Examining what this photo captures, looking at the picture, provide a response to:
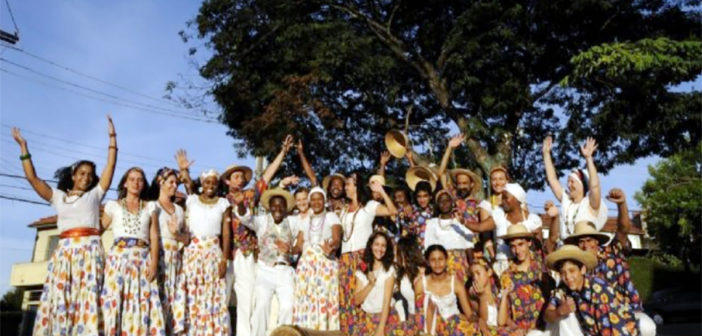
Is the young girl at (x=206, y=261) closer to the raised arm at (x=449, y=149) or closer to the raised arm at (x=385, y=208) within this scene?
the raised arm at (x=385, y=208)

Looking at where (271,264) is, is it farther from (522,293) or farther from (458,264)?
(522,293)

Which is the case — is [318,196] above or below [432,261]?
above

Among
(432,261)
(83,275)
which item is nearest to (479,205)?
(432,261)

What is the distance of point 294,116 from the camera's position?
13.8m

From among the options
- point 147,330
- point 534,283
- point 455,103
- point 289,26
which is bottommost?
point 147,330

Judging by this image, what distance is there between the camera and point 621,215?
21.1ft

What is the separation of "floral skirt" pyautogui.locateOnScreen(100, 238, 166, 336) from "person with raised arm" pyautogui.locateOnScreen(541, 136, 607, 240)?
4.36 m

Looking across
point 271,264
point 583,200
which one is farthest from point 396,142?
point 583,200

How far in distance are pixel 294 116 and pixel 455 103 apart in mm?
4033

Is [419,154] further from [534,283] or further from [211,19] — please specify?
[534,283]

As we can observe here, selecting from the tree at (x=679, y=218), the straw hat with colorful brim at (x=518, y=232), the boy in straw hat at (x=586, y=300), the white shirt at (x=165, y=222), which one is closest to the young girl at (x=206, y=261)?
the white shirt at (x=165, y=222)

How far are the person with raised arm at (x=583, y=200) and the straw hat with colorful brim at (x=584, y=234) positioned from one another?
1.23 feet

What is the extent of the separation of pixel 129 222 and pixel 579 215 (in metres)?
4.71

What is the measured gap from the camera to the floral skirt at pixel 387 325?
6.09m
